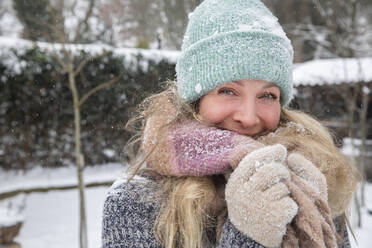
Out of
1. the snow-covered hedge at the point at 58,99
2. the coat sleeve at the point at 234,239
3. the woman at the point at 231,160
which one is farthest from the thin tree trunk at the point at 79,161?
the coat sleeve at the point at 234,239

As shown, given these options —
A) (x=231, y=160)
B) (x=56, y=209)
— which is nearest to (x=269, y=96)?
(x=231, y=160)

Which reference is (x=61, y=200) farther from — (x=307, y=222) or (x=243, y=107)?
(x=307, y=222)

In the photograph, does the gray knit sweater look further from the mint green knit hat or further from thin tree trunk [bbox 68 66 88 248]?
thin tree trunk [bbox 68 66 88 248]

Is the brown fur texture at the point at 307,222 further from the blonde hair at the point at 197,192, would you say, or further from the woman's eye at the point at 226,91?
the woman's eye at the point at 226,91

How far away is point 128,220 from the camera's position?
3.20ft

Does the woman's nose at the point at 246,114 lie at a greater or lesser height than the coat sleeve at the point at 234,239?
greater

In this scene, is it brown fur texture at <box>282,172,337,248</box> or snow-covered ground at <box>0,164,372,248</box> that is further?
snow-covered ground at <box>0,164,372,248</box>

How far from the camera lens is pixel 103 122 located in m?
6.25

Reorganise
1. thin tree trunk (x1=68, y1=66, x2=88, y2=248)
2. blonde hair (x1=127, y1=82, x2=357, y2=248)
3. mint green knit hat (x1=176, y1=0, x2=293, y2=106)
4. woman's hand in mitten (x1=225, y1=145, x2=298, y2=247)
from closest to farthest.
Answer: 1. woman's hand in mitten (x1=225, y1=145, x2=298, y2=247)
2. blonde hair (x1=127, y1=82, x2=357, y2=248)
3. mint green knit hat (x1=176, y1=0, x2=293, y2=106)
4. thin tree trunk (x1=68, y1=66, x2=88, y2=248)

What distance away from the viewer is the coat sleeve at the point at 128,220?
96 cm

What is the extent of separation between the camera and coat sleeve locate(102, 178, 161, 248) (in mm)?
958

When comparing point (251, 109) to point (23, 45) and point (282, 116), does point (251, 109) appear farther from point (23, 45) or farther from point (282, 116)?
point (23, 45)

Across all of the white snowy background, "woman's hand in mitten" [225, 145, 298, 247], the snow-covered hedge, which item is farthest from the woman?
the snow-covered hedge

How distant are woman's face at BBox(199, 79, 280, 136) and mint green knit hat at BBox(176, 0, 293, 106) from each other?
0.03 meters
